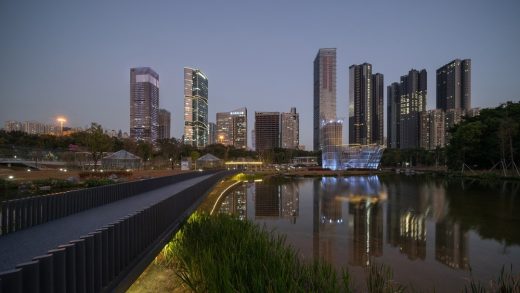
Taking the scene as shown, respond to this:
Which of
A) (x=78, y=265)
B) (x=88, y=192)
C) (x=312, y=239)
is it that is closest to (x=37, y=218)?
(x=88, y=192)

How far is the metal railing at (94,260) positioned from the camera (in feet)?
9.23

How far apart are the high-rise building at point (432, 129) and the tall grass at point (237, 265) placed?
179 m

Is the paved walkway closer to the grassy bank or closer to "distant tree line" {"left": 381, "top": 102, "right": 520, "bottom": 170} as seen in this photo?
the grassy bank

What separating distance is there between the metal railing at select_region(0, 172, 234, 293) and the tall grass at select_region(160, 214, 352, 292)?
0.82m

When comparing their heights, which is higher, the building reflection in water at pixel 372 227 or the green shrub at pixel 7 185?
the green shrub at pixel 7 185

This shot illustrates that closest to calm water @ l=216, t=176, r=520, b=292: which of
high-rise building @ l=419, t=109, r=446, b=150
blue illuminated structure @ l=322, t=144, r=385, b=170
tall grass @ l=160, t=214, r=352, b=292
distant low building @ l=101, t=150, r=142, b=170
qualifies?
tall grass @ l=160, t=214, r=352, b=292

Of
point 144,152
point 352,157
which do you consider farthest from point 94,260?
point 352,157

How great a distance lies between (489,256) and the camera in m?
10.1

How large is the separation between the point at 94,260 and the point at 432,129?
190951 millimetres

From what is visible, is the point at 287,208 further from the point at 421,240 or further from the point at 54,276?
the point at 54,276

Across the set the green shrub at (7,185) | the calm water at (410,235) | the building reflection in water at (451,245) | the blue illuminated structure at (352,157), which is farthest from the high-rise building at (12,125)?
the building reflection in water at (451,245)

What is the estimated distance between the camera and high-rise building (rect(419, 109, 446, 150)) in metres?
165

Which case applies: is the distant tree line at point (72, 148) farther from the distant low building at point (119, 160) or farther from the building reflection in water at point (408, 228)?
the building reflection in water at point (408, 228)

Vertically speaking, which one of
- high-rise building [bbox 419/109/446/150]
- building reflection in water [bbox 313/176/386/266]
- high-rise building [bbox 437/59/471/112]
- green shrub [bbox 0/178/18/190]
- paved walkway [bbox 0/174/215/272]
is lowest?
building reflection in water [bbox 313/176/386/266]
